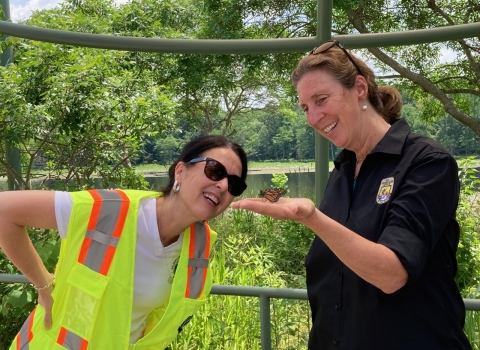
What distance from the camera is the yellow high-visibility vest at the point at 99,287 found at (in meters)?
1.59

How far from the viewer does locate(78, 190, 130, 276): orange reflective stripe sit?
1.59m

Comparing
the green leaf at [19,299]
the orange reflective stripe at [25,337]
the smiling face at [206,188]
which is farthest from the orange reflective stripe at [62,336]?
the green leaf at [19,299]

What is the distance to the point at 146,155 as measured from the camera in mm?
7566

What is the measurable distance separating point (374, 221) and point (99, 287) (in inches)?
31.2

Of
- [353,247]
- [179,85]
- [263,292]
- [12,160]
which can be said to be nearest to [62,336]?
[263,292]

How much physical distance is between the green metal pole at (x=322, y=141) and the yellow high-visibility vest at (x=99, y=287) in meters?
0.78

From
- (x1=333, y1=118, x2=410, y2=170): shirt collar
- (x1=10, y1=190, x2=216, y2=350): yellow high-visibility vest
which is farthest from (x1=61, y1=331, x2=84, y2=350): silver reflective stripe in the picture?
(x1=333, y1=118, x2=410, y2=170): shirt collar

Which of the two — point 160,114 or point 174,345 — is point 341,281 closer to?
point 174,345

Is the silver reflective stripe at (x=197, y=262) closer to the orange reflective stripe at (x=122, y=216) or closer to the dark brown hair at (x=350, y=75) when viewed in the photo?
the orange reflective stripe at (x=122, y=216)

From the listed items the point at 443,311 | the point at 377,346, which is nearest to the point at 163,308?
the point at 377,346

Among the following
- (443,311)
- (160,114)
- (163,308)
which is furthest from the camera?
(160,114)

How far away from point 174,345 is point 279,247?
426 cm

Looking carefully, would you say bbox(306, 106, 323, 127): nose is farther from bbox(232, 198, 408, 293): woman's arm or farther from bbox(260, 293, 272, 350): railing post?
bbox(260, 293, 272, 350): railing post

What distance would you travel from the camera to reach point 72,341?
1607mm
